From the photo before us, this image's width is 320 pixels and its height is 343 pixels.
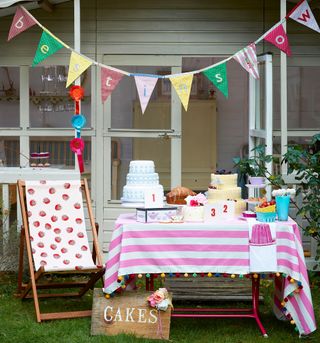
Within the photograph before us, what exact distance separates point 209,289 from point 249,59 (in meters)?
1.99

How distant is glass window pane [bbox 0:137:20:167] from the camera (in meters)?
8.27

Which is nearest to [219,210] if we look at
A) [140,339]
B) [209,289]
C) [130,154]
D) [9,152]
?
[140,339]

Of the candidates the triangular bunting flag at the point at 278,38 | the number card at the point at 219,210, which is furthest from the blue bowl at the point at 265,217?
the triangular bunting flag at the point at 278,38

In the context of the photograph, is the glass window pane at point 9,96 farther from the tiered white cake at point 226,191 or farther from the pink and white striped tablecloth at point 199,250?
the pink and white striped tablecloth at point 199,250

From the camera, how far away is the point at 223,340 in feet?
19.0

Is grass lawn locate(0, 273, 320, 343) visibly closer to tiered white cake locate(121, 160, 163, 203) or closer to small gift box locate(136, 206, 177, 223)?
small gift box locate(136, 206, 177, 223)

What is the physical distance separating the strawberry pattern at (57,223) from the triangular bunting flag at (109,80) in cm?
85

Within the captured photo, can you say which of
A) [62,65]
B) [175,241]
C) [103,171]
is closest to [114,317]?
[175,241]

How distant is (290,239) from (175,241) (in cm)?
79

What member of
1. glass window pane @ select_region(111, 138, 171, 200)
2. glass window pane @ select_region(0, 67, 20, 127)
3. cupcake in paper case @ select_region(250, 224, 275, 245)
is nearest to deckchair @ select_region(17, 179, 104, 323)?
cupcake in paper case @ select_region(250, 224, 275, 245)

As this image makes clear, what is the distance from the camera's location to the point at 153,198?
19.1ft

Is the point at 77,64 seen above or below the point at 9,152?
above

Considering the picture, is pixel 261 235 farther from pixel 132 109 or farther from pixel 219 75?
pixel 132 109

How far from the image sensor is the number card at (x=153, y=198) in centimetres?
581
